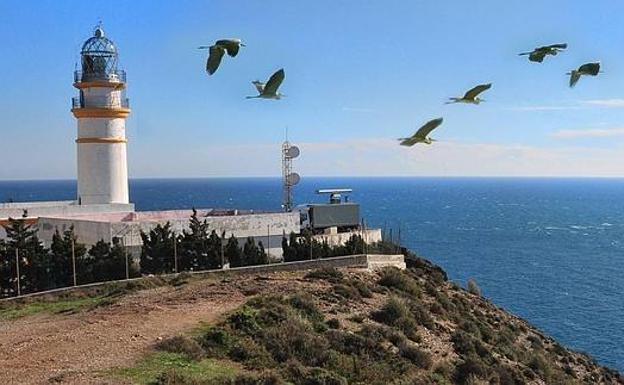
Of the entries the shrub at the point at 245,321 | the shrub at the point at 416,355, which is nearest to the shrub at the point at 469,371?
the shrub at the point at 416,355

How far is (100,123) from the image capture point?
30.8m

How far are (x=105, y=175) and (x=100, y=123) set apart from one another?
232cm

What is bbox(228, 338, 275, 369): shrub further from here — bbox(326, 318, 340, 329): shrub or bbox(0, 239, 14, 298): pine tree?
bbox(0, 239, 14, 298): pine tree

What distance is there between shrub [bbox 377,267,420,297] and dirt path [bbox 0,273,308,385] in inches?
199

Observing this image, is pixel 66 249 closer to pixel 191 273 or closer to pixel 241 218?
pixel 191 273

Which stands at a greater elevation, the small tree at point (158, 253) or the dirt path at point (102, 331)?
the small tree at point (158, 253)

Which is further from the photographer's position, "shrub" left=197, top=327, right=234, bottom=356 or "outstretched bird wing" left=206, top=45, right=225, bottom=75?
"shrub" left=197, top=327, right=234, bottom=356

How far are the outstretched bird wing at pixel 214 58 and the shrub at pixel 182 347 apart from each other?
11.6m

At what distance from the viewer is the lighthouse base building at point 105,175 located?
28656 millimetres

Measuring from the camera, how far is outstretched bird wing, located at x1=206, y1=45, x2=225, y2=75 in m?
3.42

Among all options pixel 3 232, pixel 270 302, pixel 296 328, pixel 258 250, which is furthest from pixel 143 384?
pixel 3 232

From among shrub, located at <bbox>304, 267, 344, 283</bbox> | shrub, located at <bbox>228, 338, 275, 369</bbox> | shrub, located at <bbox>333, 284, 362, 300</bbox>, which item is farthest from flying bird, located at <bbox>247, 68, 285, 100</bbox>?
shrub, located at <bbox>304, 267, 344, 283</bbox>

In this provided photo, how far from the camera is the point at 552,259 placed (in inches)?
2557

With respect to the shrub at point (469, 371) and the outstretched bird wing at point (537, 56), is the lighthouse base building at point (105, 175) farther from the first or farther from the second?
the outstretched bird wing at point (537, 56)
